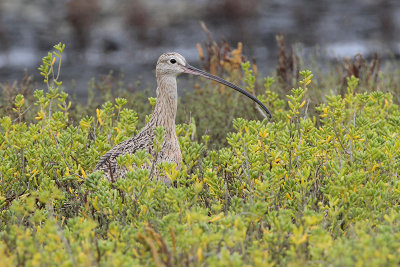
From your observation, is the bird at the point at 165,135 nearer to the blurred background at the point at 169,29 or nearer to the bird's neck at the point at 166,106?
the bird's neck at the point at 166,106

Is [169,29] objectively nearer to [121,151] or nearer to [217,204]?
[121,151]

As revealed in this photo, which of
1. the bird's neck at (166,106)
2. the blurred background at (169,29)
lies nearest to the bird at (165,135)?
the bird's neck at (166,106)

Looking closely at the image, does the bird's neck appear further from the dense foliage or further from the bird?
the dense foliage

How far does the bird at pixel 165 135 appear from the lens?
4.71 metres

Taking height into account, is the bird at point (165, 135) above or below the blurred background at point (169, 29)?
below

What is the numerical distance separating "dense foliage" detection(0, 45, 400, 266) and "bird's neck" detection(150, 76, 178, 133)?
0.69 feet

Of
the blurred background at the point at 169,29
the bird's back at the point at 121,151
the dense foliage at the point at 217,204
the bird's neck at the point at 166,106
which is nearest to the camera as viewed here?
the dense foliage at the point at 217,204

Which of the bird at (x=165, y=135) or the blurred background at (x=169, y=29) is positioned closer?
the bird at (x=165, y=135)

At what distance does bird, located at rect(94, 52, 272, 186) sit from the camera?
185 inches

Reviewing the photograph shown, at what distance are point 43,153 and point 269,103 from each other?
2675 millimetres

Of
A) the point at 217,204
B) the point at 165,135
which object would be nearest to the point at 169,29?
the point at 165,135

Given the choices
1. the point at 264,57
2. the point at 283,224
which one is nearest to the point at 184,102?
the point at 283,224

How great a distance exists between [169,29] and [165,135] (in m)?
13.9

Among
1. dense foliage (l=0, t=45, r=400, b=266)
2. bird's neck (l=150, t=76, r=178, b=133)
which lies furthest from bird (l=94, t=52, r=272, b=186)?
dense foliage (l=0, t=45, r=400, b=266)
